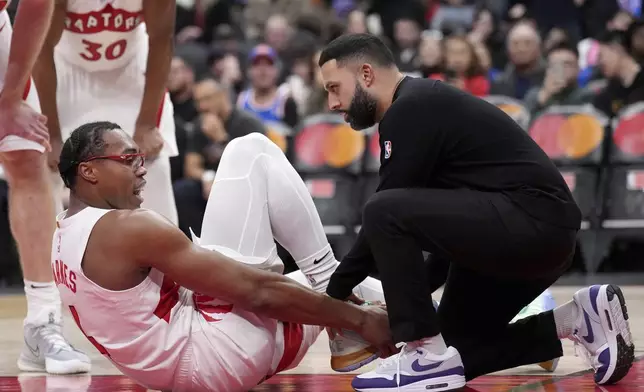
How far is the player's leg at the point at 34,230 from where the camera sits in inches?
168

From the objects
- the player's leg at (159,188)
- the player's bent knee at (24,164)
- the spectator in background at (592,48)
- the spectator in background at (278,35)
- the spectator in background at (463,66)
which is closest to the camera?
the player's bent knee at (24,164)

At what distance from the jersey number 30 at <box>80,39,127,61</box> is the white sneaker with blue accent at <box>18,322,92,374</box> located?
3.92 ft

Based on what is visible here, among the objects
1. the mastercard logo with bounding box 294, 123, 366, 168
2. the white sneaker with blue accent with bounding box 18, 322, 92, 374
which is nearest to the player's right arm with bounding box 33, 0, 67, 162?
the white sneaker with blue accent with bounding box 18, 322, 92, 374

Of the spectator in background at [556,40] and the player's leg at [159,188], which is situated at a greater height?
the spectator in background at [556,40]

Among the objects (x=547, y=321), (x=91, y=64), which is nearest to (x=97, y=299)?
(x=547, y=321)

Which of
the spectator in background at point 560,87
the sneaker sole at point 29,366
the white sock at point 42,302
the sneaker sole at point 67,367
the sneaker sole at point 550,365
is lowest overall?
the sneaker sole at point 29,366

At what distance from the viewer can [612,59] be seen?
812 centimetres

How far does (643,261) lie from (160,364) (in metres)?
5.01

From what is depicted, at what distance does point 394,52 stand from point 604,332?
6.87 meters

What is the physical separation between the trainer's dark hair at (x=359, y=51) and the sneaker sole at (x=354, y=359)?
0.92m

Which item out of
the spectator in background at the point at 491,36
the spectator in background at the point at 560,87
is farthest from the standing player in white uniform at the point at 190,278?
the spectator in background at the point at 491,36

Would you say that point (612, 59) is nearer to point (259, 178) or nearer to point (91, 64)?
point (91, 64)

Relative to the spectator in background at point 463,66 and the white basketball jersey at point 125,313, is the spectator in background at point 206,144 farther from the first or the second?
the white basketball jersey at point 125,313

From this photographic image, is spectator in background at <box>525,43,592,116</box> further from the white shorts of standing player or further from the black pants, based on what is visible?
the black pants
